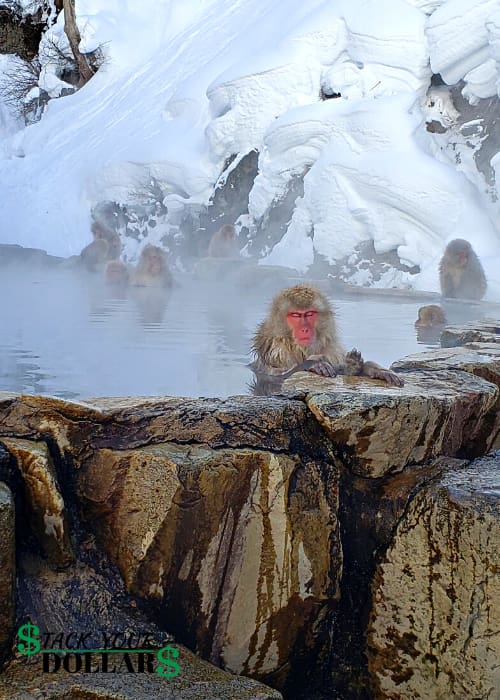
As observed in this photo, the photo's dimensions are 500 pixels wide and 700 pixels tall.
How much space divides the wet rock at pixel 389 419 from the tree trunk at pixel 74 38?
56.9ft

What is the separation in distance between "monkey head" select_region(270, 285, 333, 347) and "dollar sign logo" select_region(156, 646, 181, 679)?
184 centimetres

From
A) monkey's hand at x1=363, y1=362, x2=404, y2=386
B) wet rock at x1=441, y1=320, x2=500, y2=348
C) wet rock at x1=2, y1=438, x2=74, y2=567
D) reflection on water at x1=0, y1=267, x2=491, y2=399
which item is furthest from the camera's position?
wet rock at x1=441, y1=320, x2=500, y2=348

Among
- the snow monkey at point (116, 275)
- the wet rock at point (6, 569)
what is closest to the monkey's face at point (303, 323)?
the wet rock at point (6, 569)

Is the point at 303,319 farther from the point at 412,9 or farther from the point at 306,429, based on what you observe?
the point at 412,9

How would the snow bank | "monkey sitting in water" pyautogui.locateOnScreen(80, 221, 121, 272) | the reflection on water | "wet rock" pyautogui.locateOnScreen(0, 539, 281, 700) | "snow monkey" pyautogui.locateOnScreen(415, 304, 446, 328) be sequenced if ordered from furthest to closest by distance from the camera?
"monkey sitting in water" pyautogui.locateOnScreen(80, 221, 121, 272) → the snow bank → "snow monkey" pyautogui.locateOnScreen(415, 304, 446, 328) → the reflection on water → "wet rock" pyautogui.locateOnScreen(0, 539, 281, 700)

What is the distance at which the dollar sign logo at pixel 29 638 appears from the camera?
1672 mm

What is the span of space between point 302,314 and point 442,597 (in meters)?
1.71

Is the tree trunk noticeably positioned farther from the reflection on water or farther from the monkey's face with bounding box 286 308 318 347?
the monkey's face with bounding box 286 308 318 347

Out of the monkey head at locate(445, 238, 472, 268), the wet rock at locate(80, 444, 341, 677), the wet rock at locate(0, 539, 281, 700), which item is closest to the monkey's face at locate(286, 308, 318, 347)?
the wet rock at locate(80, 444, 341, 677)

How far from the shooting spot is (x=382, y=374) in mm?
2318

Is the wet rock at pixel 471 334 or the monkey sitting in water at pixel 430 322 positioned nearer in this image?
the wet rock at pixel 471 334

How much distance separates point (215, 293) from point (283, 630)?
6046 millimetres

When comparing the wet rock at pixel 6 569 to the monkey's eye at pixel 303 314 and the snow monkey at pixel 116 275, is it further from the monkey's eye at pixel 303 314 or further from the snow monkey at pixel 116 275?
the snow monkey at pixel 116 275

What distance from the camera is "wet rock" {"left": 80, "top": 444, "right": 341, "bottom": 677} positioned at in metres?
1.82
